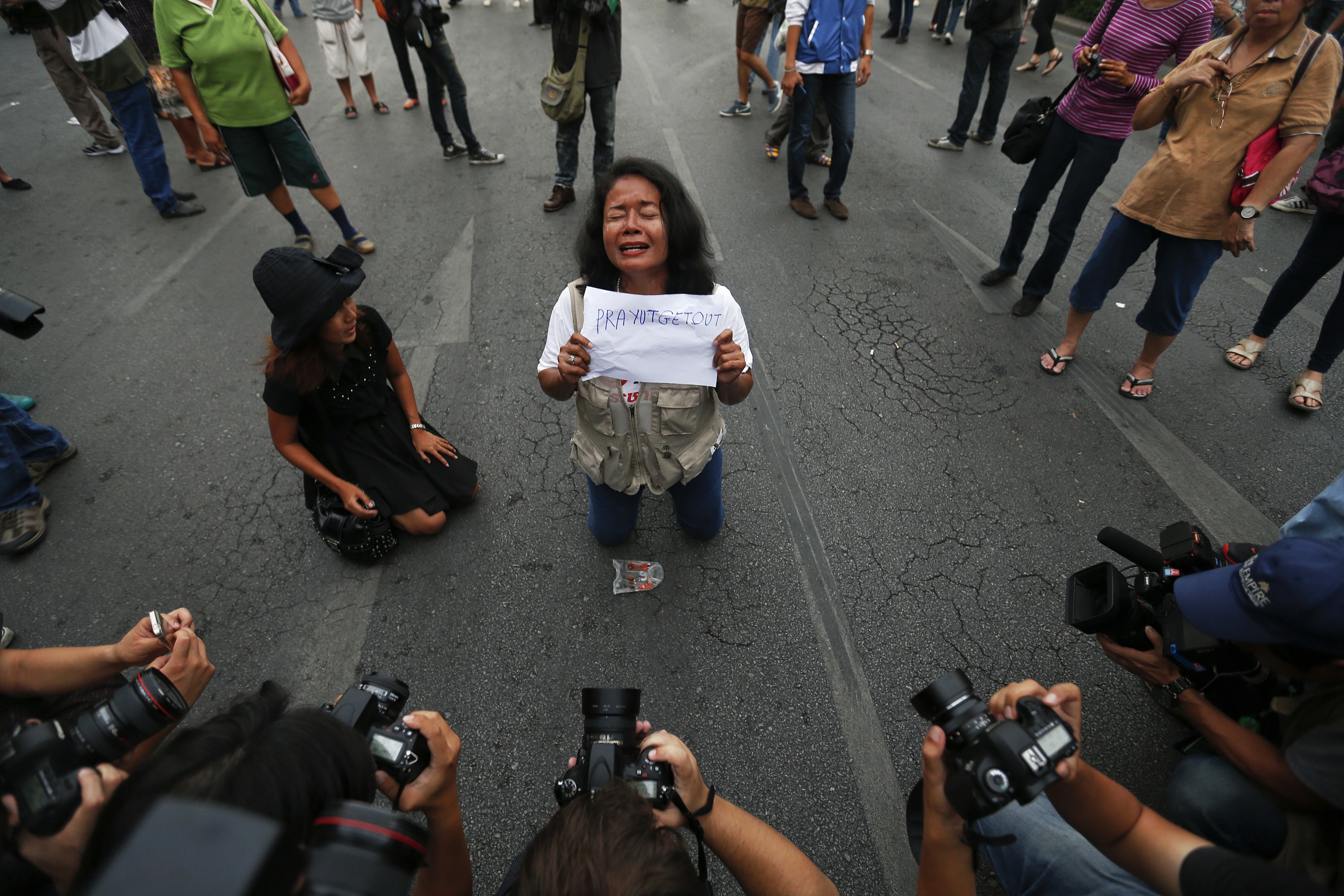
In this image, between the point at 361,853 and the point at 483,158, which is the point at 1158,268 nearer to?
the point at 361,853

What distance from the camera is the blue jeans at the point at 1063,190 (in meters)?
3.60

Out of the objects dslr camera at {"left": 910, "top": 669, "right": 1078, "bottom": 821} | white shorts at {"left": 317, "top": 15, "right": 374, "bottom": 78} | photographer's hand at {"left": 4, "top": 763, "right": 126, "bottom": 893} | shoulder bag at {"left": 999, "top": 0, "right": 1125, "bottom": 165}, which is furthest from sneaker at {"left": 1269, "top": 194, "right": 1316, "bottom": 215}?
white shorts at {"left": 317, "top": 15, "right": 374, "bottom": 78}

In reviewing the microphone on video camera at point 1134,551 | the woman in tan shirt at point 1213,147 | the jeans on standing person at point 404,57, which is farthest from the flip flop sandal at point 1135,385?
the jeans on standing person at point 404,57

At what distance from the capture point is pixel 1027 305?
424cm

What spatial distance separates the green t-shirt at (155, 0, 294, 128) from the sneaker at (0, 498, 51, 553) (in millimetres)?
2659

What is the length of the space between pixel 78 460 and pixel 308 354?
2.13m

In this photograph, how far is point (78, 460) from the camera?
3404 mm

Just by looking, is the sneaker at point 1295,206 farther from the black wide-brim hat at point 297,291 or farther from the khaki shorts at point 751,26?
the black wide-brim hat at point 297,291

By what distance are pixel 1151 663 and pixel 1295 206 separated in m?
5.47

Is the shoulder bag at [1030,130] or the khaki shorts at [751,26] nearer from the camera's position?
the shoulder bag at [1030,130]

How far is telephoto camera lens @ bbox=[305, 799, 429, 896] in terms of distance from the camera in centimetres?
84

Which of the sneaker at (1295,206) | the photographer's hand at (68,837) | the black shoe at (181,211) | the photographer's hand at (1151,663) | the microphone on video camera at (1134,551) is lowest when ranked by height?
the black shoe at (181,211)

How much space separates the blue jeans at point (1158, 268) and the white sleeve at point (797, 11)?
2.54 metres

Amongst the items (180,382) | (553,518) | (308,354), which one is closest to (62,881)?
(308,354)
